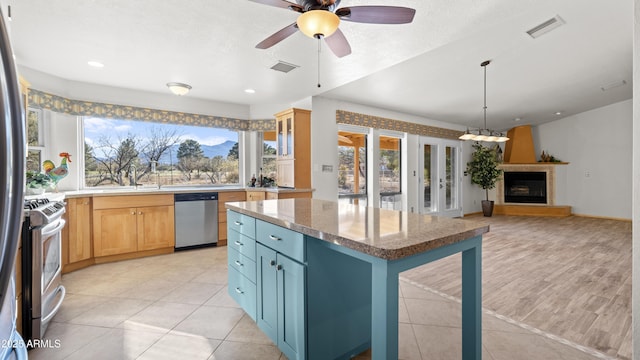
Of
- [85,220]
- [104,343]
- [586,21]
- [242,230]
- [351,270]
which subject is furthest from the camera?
[85,220]

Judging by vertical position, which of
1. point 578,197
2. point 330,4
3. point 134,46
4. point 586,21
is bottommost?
point 578,197

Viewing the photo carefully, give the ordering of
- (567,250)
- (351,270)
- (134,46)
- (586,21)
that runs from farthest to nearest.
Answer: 1. (567,250)
2. (586,21)
3. (134,46)
4. (351,270)

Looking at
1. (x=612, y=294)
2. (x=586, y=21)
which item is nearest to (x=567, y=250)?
(x=612, y=294)

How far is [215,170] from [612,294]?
17.1 ft

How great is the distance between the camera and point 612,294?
2.57 meters

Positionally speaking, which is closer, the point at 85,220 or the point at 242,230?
the point at 242,230

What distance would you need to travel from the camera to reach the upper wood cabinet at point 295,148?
14.4ft

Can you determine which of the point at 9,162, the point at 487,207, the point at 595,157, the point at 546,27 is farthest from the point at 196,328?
the point at 595,157

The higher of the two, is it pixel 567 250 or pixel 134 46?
pixel 134 46

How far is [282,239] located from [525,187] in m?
8.55

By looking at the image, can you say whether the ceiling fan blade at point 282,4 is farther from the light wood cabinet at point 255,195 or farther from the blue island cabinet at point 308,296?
the light wood cabinet at point 255,195

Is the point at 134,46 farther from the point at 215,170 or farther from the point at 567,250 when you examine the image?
the point at 567,250

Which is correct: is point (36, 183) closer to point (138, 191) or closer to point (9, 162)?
point (138, 191)

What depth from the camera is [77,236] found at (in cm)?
333
